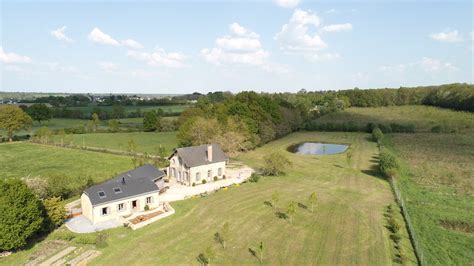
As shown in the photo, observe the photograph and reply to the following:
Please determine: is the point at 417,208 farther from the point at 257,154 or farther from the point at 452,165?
the point at 257,154

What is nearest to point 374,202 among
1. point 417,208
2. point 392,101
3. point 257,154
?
point 417,208

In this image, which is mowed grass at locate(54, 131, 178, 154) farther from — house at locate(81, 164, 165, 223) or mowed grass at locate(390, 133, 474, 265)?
mowed grass at locate(390, 133, 474, 265)

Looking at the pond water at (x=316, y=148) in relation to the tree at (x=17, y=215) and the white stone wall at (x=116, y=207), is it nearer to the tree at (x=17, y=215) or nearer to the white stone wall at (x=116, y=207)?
the white stone wall at (x=116, y=207)

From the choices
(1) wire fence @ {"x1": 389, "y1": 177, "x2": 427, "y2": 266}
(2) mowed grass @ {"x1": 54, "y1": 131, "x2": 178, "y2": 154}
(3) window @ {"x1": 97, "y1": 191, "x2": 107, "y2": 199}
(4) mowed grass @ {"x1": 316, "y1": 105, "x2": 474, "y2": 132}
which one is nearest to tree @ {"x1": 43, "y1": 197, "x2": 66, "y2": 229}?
(3) window @ {"x1": 97, "y1": 191, "x2": 107, "y2": 199}

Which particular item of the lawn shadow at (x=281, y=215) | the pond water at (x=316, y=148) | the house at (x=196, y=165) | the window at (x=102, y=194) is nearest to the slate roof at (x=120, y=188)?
the window at (x=102, y=194)

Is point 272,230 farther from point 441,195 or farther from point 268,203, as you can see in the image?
point 441,195
